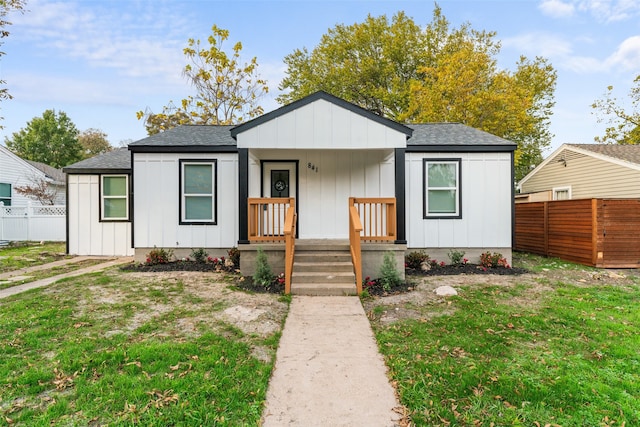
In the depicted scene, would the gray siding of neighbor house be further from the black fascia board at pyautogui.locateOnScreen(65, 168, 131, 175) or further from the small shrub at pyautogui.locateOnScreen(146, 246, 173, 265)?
the black fascia board at pyautogui.locateOnScreen(65, 168, 131, 175)

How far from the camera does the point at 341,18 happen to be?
22188mm

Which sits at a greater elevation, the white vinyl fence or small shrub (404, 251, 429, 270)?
the white vinyl fence

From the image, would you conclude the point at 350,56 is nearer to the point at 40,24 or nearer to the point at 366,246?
the point at 40,24

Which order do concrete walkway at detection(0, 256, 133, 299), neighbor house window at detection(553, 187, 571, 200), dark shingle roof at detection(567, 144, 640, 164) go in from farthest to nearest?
neighbor house window at detection(553, 187, 571, 200) < dark shingle roof at detection(567, 144, 640, 164) < concrete walkway at detection(0, 256, 133, 299)

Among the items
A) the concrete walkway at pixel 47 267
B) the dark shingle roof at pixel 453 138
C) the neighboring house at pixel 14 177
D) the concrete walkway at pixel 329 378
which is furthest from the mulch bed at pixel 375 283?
the neighboring house at pixel 14 177

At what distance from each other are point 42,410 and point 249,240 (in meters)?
4.24

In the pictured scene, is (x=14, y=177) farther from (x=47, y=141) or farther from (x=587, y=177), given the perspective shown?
(x=587, y=177)

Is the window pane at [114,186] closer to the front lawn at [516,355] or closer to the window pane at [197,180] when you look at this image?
the window pane at [197,180]

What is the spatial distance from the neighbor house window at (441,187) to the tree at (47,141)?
Result: 1417 inches

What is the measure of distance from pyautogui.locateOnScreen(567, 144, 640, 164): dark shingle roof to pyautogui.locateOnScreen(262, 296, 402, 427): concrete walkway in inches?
533

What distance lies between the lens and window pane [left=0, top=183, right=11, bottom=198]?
1554 cm

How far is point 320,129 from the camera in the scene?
21.2 feet

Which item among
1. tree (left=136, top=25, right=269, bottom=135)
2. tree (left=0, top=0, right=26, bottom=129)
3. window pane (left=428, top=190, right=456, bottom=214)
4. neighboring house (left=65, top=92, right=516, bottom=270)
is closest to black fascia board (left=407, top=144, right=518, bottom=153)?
neighboring house (left=65, top=92, right=516, bottom=270)

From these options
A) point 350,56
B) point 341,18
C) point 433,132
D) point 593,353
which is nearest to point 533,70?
point 350,56
